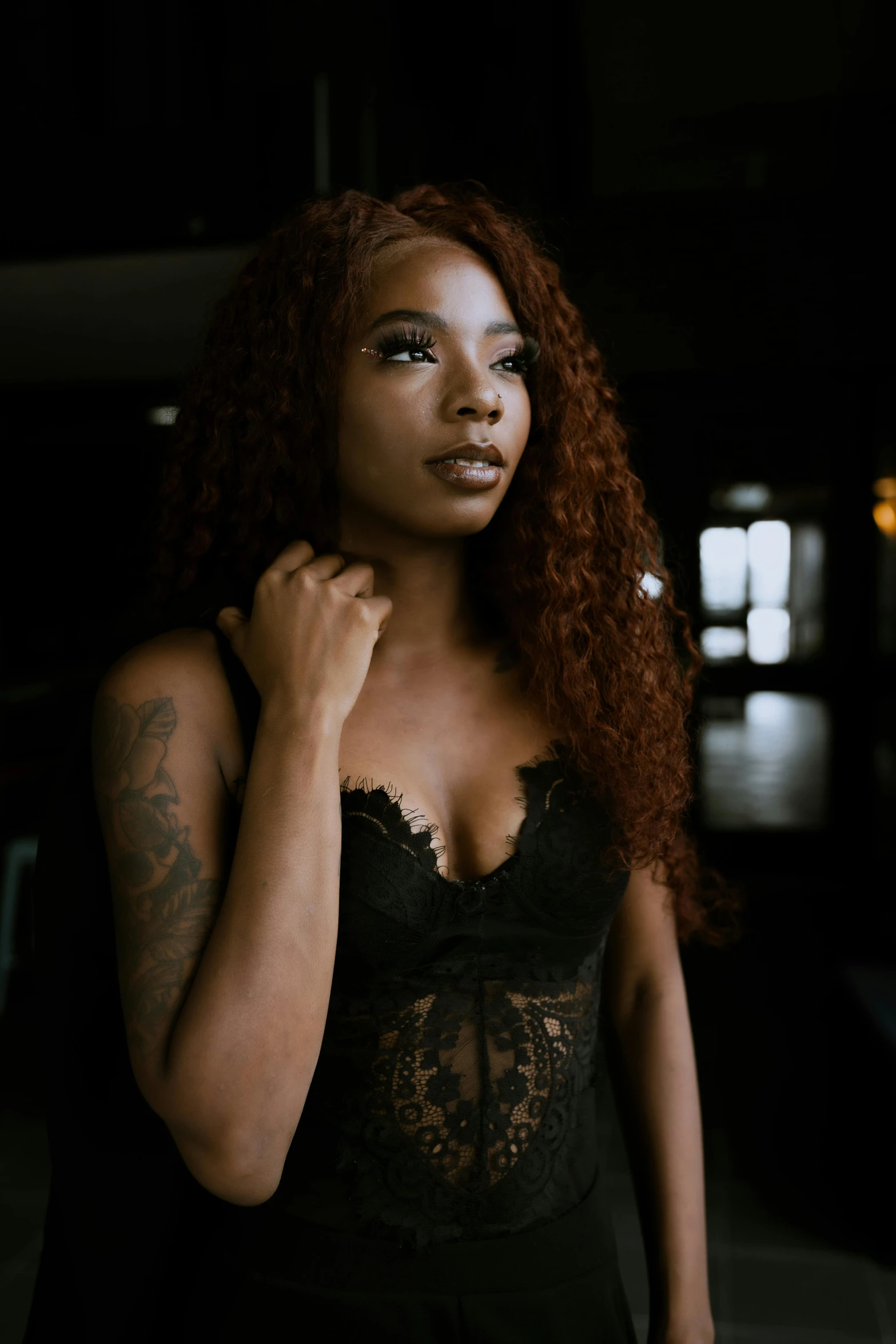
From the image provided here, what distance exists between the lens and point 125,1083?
1.12 metres

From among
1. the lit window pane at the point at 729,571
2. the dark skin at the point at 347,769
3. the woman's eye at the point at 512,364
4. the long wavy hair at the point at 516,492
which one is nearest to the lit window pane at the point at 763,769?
the lit window pane at the point at 729,571

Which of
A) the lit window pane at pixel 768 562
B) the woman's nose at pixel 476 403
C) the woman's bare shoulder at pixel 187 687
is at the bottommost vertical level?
the lit window pane at pixel 768 562

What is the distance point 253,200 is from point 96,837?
12.3ft

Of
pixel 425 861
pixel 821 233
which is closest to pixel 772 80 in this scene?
pixel 821 233

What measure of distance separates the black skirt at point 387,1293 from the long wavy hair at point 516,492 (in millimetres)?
441

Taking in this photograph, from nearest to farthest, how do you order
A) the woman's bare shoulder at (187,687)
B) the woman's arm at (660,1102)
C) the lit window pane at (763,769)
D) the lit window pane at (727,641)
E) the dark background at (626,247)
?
the woman's bare shoulder at (187,687)
the woman's arm at (660,1102)
the dark background at (626,247)
the lit window pane at (763,769)
the lit window pane at (727,641)

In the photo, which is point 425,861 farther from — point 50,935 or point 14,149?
point 14,149

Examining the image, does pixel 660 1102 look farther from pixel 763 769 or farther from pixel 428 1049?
pixel 763 769

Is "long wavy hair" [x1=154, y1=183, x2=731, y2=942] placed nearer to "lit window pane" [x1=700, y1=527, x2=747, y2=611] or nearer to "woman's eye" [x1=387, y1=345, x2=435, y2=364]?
"woman's eye" [x1=387, y1=345, x2=435, y2=364]

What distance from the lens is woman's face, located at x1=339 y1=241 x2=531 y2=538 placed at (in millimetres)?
1106

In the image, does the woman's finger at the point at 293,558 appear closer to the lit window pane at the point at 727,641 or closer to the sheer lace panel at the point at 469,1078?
the sheer lace panel at the point at 469,1078

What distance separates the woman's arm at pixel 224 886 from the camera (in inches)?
36.4

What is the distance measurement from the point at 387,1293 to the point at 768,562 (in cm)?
874

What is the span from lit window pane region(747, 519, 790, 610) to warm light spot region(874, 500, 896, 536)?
1.99 meters
